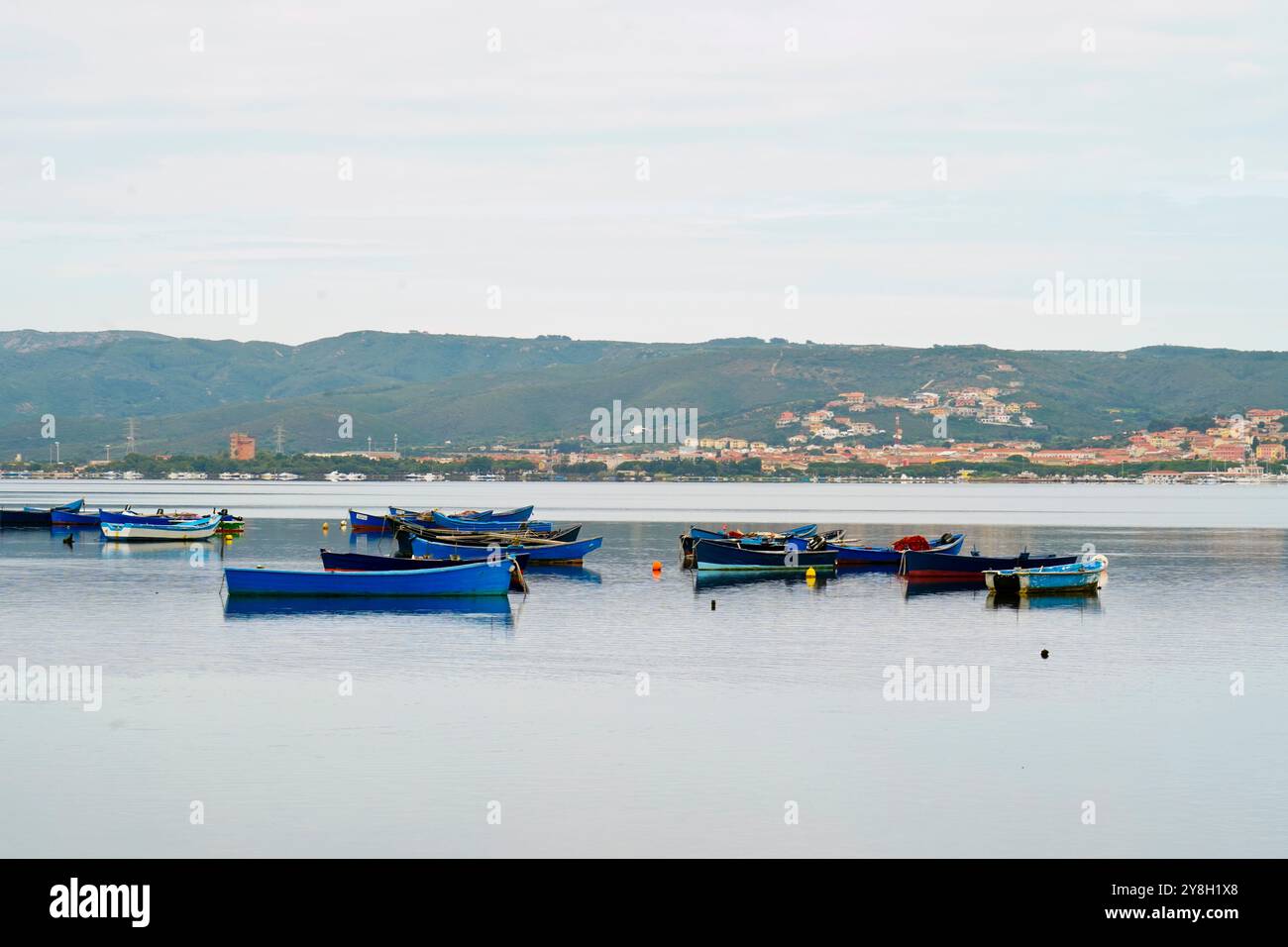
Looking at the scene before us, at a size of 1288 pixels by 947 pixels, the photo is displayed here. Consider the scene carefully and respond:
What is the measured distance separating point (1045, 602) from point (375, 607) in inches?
869

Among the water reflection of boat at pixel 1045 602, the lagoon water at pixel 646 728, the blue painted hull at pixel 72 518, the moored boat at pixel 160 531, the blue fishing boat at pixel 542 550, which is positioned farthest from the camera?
the blue painted hull at pixel 72 518

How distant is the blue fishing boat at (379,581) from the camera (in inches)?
1909

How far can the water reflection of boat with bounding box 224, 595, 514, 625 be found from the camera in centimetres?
4578

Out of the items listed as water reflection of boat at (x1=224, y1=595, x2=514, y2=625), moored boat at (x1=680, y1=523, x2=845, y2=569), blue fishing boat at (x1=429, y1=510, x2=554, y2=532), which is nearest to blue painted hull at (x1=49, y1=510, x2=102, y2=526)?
blue fishing boat at (x1=429, y1=510, x2=554, y2=532)

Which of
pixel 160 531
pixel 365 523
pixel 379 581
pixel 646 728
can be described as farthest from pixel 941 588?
pixel 365 523

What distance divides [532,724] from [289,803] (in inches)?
266

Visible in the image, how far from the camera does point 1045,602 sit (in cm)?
5169

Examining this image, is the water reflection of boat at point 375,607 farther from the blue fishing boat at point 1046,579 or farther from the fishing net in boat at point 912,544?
the fishing net in boat at point 912,544

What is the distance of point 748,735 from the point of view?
26.3 meters

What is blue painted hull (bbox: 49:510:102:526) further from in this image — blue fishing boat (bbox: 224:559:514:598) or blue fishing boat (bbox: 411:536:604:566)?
blue fishing boat (bbox: 224:559:514:598)

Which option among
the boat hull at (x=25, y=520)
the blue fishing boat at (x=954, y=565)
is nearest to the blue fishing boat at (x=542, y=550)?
the blue fishing boat at (x=954, y=565)

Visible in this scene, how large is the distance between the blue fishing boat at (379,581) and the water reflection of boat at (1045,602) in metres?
16.3

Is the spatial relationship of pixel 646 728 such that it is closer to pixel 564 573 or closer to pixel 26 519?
pixel 564 573

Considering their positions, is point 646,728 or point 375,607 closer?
point 646,728
